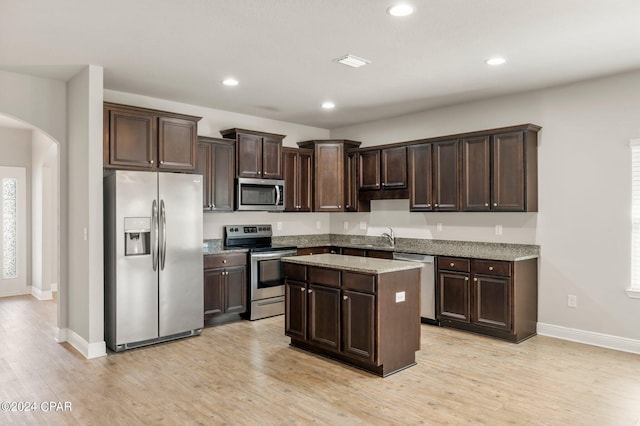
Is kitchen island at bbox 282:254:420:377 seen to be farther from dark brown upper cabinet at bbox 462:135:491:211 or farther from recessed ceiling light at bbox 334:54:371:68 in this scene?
recessed ceiling light at bbox 334:54:371:68

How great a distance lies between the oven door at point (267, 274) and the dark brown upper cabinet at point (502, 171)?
2602 mm

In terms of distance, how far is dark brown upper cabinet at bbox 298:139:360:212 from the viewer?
6.81 m

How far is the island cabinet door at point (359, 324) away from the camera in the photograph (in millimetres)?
3711

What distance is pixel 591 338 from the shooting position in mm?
4648

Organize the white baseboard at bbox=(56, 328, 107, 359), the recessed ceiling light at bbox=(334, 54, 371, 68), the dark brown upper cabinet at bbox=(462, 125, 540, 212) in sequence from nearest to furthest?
1. the recessed ceiling light at bbox=(334, 54, 371, 68)
2. the white baseboard at bbox=(56, 328, 107, 359)
3. the dark brown upper cabinet at bbox=(462, 125, 540, 212)

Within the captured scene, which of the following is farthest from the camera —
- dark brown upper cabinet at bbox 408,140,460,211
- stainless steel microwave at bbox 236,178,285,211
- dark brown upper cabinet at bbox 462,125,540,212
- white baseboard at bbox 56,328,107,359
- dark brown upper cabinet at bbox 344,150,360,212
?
→ dark brown upper cabinet at bbox 344,150,360,212

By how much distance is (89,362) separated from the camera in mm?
4137

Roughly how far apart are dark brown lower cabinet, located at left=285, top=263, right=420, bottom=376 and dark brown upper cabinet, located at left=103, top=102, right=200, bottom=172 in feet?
6.29

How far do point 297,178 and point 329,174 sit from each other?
51 cm

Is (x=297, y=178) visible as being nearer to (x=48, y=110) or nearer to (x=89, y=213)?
(x=89, y=213)

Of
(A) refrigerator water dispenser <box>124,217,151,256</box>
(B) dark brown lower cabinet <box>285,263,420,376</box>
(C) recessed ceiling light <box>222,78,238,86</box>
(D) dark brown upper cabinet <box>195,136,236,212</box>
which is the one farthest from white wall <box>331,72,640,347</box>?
(A) refrigerator water dispenser <box>124,217,151,256</box>

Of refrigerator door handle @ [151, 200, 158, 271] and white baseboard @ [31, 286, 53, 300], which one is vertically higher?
refrigerator door handle @ [151, 200, 158, 271]

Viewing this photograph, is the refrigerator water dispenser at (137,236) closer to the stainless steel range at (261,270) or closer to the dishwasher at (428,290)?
the stainless steel range at (261,270)

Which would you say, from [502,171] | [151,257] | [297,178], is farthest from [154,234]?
[502,171]
